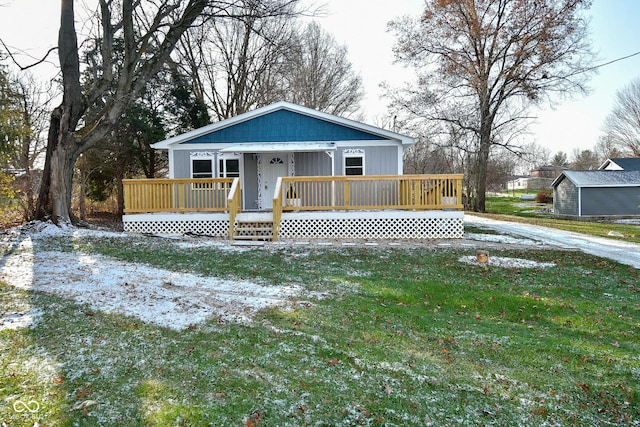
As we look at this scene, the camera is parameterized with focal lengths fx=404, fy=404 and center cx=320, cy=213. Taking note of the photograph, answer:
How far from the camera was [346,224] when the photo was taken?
1169cm

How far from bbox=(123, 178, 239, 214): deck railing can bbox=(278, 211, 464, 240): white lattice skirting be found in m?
2.08

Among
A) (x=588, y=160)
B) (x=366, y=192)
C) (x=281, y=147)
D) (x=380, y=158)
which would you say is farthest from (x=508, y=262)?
(x=588, y=160)

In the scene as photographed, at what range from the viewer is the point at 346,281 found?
21.5 ft

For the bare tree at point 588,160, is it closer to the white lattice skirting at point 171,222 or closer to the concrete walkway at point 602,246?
the concrete walkway at point 602,246

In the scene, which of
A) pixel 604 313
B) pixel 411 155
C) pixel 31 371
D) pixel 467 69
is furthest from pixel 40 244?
pixel 411 155

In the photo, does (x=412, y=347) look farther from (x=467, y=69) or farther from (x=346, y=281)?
(x=467, y=69)

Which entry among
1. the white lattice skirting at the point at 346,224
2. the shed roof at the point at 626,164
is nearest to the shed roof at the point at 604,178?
the shed roof at the point at 626,164

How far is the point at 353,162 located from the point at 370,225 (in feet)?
9.79

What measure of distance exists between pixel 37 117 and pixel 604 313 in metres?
19.2

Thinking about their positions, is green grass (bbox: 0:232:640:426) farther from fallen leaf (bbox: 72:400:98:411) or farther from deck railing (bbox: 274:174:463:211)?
deck railing (bbox: 274:174:463:211)

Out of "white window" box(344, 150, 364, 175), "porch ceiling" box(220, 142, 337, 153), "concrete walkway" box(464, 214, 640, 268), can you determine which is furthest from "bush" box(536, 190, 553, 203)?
"porch ceiling" box(220, 142, 337, 153)

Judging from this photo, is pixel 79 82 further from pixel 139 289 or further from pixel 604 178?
pixel 604 178

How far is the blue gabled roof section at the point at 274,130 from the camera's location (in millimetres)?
13867

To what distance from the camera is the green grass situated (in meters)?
2.89
